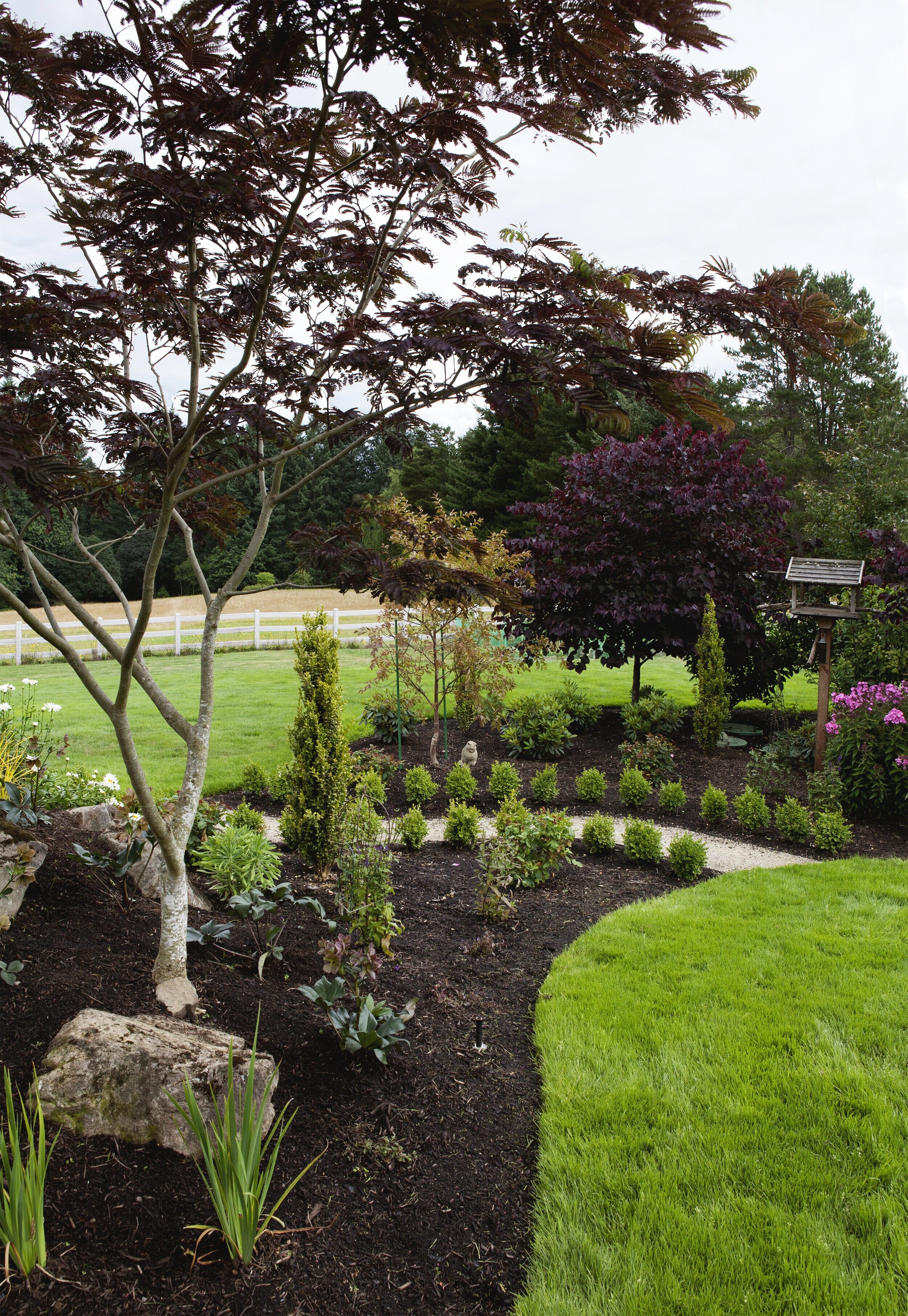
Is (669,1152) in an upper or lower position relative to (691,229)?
lower

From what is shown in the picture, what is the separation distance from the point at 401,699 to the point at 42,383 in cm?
526

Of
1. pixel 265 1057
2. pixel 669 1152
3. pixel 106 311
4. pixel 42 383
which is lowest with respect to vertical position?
pixel 669 1152

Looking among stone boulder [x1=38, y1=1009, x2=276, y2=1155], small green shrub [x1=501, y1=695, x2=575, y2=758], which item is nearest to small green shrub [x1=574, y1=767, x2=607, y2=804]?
small green shrub [x1=501, y1=695, x2=575, y2=758]

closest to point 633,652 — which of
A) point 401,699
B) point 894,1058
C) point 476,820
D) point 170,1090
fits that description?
point 401,699

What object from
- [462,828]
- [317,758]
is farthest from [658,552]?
[317,758]

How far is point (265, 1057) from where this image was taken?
2297 millimetres

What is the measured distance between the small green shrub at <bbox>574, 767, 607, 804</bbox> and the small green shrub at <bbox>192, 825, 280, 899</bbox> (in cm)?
324

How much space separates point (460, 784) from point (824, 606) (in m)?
3.95

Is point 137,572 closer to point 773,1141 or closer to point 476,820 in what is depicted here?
point 476,820

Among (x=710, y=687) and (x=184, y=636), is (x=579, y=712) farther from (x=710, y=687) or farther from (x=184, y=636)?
(x=184, y=636)

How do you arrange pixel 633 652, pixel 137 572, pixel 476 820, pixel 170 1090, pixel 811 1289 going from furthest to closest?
1. pixel 137 572
2. pixel 633 652
3. pixel 476 820
4. pixel 170 1090
5. pixel 811 1289

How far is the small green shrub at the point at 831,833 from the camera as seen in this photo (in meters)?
5.41

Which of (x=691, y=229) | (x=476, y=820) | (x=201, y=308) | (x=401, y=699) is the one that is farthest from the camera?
A: (x=401, y=699)

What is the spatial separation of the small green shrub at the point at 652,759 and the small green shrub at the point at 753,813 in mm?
1024
